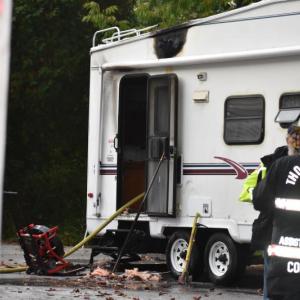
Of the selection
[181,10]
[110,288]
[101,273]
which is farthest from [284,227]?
[181,10]

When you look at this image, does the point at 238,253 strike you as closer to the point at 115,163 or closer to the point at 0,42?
the point at 115,163

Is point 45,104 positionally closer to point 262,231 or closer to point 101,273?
point 101,273

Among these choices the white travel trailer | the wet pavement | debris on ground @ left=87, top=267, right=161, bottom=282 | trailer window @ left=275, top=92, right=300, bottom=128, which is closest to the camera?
the wet pavement

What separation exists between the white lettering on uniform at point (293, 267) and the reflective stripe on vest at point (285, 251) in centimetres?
4

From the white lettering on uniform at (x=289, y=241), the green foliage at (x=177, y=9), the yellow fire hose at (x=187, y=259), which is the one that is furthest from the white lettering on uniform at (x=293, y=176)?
the green foliage at (x=177, y=9)

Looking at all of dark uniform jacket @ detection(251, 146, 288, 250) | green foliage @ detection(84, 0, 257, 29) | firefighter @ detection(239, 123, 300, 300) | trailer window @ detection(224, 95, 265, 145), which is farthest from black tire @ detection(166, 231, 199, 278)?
green foliage @ detection(84, 0, 257, 29)

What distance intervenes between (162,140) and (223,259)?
69.4 inches

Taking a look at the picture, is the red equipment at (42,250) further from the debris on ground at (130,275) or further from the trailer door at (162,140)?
the trailer door at (162,140)

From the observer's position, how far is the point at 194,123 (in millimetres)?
12172

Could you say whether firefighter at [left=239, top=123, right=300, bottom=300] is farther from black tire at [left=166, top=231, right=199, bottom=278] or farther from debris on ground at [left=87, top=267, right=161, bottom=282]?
debris on ground at [left=87, top=267, right=161, bottom=282]

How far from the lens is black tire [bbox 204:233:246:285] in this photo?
37.7ft

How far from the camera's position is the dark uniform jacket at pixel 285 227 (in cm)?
599

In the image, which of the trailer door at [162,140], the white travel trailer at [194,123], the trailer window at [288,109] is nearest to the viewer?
the trailer window at [288,109]

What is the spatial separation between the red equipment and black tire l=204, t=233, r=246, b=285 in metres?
2.01
